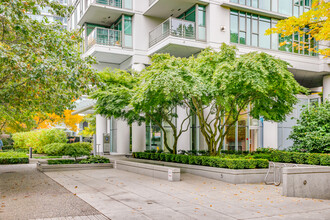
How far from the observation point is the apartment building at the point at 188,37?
75.7ft

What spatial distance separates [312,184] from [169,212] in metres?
5.58

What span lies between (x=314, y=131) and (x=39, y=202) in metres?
13.3

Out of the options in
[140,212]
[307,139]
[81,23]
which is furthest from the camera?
[81,23]

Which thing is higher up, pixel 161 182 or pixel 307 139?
pixel 307 139

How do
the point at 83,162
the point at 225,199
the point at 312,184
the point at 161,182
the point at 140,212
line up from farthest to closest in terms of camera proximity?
1. the point at 83,162
2. the point at 161,182
3. the point at 312,184
4. the point at 225,199
5. the point at 140,212

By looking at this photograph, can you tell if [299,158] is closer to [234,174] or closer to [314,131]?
[314,131]

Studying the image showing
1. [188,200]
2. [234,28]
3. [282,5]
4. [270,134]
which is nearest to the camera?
[188,200]

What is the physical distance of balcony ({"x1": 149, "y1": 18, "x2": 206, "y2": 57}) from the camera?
22.0 m

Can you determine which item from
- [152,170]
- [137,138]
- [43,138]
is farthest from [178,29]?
[43,138]

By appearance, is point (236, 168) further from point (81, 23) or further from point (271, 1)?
point (81, 23)

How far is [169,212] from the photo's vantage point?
794 centimetres

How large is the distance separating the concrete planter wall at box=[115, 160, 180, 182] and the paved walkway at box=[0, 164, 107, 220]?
13.4 feet

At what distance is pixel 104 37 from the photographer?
24.8 meters

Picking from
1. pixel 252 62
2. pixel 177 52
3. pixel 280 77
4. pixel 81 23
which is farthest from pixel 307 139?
pixel 81 23
